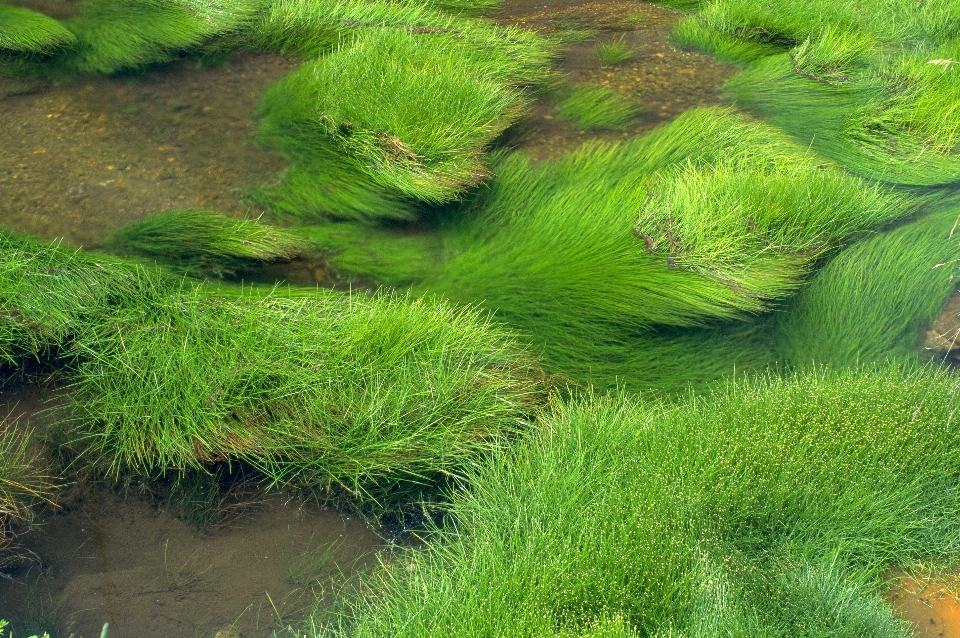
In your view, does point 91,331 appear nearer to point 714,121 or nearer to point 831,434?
point 831,434

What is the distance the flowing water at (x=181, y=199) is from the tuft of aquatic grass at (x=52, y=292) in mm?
178

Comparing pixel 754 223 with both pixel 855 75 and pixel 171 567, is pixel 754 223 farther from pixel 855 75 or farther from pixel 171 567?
pixel 171 567

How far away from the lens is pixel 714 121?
12.3ft

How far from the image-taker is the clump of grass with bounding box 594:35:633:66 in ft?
14.3

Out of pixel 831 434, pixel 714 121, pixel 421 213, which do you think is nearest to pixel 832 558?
pixel 831 434

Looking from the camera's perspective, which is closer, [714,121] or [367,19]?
[714,121]

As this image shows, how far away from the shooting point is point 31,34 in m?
3.86

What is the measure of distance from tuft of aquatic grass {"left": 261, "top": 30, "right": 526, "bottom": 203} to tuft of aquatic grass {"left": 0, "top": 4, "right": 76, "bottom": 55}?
1192 millimetres

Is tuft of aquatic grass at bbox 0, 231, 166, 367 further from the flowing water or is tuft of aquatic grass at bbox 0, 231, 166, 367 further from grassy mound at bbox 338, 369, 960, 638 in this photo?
grassy mound at bbox 338, 369, 960, 638

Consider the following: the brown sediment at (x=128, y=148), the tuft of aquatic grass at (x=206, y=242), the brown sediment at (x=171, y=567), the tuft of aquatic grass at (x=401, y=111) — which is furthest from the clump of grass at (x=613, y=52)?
the brown sediment at (x=171, y=567)

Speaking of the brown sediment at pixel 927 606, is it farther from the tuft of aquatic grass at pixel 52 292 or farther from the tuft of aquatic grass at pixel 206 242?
the tuft of aquatic grass at pixel 52 292

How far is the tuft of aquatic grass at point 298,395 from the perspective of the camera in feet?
7.70

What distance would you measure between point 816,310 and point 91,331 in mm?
2742

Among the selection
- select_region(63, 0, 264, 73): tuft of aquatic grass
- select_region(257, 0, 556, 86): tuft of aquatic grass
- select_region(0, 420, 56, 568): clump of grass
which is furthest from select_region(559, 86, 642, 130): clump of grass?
select_region(0, 420, 56, 568): clump of grass
